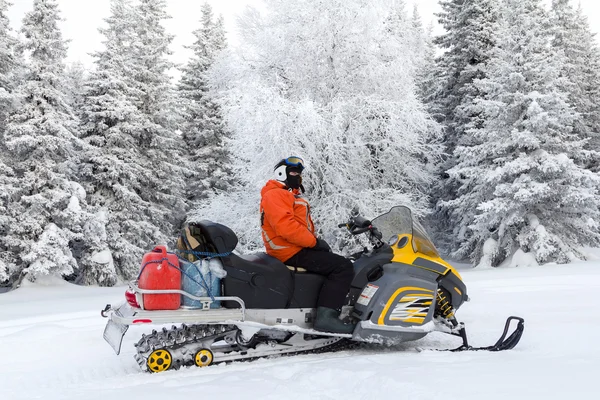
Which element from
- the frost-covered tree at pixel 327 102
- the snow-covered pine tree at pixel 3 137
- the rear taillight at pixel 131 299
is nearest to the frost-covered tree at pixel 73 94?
the snow-covered pine tree at pixel 3 137

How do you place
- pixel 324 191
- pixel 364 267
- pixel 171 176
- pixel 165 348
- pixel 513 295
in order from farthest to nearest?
pixel 171 176 → pixel 324 191 → pixel 513 295 → pixel 364 267 → pixel 165 348

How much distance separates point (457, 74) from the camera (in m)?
20.2

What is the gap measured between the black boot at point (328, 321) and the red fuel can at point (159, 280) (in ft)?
3.98

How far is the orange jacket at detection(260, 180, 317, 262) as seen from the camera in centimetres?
442

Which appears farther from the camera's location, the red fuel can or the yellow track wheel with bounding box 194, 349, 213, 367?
the yellow track wheel with bounding box 194, 349, 213, 367

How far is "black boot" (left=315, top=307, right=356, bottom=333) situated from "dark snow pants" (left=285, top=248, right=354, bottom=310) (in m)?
0.04

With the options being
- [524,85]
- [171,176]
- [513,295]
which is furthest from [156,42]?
[513,295]

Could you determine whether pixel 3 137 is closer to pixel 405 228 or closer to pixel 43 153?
pixel 43 153

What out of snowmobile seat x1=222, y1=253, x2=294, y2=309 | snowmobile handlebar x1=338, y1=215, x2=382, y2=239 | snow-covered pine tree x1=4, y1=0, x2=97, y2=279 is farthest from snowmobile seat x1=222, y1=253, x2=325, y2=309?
snow-covered pine tree x1=4, y1=0, x2=97, y2=279

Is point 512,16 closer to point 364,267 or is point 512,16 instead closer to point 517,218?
point 517,218

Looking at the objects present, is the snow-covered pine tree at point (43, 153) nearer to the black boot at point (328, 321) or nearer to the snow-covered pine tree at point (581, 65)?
the black boot at point (328, 321)

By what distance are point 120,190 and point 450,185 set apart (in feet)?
39.2

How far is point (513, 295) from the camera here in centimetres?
786

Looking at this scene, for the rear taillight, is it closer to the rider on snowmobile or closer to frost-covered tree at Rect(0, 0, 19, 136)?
the rider on snowmobile
